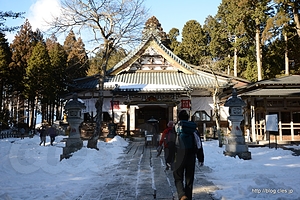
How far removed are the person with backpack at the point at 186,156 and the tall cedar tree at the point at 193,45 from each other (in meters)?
27.8

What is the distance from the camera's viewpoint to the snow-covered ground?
4.84 m

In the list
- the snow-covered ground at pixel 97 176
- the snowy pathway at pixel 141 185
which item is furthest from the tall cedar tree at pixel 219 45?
the snowy pathway at pixel 141 185

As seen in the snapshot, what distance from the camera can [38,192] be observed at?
5121mm

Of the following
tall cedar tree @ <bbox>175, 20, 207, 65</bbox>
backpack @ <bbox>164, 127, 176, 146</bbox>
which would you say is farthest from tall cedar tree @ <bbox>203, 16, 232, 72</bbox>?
backpack @ <bbox>164, 127, 176, 146</bbox>

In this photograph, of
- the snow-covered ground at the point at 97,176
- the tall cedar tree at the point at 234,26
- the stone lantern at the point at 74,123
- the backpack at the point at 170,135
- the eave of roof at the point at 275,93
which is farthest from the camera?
the tall cedar tree at the point at 234,26

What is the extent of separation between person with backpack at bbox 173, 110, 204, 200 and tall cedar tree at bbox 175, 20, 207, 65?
27780 millimetres

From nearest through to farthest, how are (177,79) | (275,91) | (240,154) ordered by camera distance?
(240,154), (275,91), (177,79)

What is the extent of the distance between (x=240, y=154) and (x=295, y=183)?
3.55m

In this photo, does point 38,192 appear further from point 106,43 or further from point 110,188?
point 106,43

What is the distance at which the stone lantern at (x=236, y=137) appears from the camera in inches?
359

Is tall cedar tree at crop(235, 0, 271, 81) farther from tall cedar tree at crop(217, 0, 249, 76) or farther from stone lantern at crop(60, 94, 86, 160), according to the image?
stone lantern at crop(60, 94, 86, 160)

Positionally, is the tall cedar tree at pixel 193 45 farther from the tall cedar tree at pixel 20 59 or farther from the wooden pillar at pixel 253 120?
the tall cedar tree at pixel 20 59

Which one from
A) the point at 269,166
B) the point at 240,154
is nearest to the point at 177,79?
the point at 240,154

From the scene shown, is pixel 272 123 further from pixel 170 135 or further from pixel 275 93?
pixel 170 135
